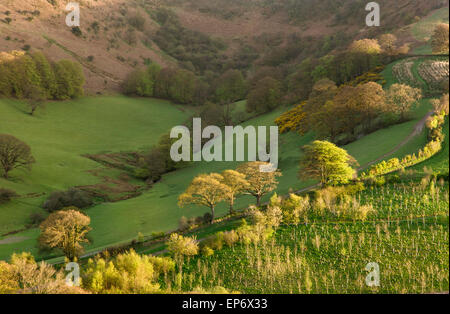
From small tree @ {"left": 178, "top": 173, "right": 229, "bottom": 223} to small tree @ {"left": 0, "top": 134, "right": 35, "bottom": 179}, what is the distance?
3660cm

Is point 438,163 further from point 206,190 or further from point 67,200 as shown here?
point 67,200

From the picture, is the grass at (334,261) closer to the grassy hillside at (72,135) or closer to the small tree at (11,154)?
the grassy hillside at (72,135)

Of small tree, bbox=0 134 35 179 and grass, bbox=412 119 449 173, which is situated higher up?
small tree, bbox=0 134 35 179

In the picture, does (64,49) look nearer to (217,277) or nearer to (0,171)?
(0,171)

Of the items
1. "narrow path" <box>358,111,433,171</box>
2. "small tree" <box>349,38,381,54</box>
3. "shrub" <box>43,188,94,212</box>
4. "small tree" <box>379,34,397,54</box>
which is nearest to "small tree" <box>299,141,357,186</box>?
"narrow path" <box>358,111,433,171</box>

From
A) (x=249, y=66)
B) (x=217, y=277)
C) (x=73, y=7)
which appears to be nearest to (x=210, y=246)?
(x=217, y=277)

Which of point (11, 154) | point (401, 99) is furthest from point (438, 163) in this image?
point (11, 154)

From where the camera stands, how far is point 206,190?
28141 millimetres

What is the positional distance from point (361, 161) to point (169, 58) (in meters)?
150

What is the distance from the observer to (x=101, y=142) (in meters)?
81.8

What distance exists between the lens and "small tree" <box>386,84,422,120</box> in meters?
47.0

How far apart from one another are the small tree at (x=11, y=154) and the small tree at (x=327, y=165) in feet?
143

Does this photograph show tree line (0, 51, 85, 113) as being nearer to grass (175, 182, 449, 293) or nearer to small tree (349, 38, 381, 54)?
small tree (349, 38, 381, 54)

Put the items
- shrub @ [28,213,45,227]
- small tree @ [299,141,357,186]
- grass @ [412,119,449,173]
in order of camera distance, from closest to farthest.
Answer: grass @ [412,119,449,173]
small tree @ [299,141,357,186]
shrub @ [28,213,45,227]
